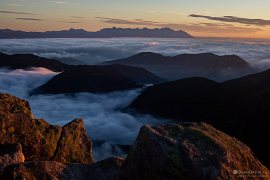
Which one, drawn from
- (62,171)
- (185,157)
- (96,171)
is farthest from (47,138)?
A: (185,157)

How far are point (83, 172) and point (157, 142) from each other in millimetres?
4411

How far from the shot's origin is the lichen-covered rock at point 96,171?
18.7 metres

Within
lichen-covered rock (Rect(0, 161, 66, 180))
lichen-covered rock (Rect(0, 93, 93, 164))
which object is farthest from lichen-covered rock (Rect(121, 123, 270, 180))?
lichen-covered rock (Rect(0, 93, 93, 164))

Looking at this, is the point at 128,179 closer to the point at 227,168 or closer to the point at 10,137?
the point at 227,168

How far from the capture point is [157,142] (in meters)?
16.4

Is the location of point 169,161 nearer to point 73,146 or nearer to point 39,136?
point 39,136

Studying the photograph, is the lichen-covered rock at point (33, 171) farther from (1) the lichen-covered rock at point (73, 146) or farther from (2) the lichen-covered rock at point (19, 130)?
(1) the lichen-covered rock at point (73, 146)

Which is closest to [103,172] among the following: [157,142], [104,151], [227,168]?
[157,142]

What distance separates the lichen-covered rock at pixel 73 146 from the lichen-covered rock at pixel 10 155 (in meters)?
4.14

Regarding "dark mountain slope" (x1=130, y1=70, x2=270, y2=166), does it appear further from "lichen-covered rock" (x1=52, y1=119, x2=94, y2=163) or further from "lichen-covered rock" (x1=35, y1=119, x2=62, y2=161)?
"lichen-covered rock" (x1=35, y1=119, x2=62, y2=161)

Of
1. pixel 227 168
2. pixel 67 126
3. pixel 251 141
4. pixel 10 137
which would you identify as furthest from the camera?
pixel 251 141

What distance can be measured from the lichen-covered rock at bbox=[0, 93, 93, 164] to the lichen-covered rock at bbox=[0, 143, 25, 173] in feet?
4.25

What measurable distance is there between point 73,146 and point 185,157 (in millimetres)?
12469

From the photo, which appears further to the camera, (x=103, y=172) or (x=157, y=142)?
(x=103, y=172)
